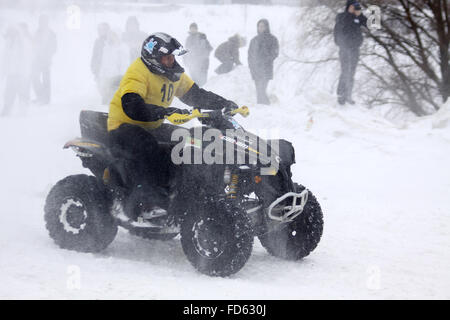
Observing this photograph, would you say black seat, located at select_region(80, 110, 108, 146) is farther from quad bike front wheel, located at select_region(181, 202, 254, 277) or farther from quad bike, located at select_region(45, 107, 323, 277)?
quad bike front wheel, located at select_region(181, 202, 254, 277)

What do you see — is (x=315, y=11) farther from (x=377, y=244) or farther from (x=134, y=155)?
(x=134, y=155)

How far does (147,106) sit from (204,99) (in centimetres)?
92

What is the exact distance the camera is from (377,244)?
6602 mm

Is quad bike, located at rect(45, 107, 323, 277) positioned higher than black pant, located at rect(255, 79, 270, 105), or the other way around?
black pant, located at rect(255, 79, 270, 105)

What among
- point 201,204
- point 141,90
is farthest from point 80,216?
point 201,204

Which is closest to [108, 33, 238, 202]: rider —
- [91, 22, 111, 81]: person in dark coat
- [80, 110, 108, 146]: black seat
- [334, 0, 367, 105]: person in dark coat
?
[80, 110, 108, 146]: black seat

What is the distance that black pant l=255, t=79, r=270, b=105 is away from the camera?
14258 mm

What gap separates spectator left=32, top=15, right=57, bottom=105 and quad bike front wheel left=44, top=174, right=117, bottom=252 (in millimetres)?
10175

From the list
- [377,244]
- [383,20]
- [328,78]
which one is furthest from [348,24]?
[377,244]

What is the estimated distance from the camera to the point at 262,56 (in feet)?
45.3

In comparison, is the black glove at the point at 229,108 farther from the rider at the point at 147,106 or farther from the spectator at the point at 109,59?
the spectator at the point at 109,59

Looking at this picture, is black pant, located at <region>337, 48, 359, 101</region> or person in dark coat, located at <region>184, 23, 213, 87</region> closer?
black pant, located at <region>337, 48, 359, 101</region>

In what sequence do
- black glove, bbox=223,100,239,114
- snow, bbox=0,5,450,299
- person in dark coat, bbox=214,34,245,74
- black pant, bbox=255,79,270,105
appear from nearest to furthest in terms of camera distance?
snow, bbox=0,5,450,299 → black glove, bbox=223,100,239,114 → black pant, bbox=255,79,270,105 → person in dark coat, bbox=214,34,245,74

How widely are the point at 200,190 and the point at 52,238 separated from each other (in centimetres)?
188
